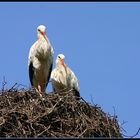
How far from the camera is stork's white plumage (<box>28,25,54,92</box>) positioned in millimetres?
11781

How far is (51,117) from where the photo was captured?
33.4 ft

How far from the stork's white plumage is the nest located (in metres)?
1.24

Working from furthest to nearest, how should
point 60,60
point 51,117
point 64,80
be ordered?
point 60,60
point 64,80
point 51,117

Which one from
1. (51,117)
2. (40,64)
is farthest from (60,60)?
(51,117)

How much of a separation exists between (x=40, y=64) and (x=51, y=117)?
5.57ft

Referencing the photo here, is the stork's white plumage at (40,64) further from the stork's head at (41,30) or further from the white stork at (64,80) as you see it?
the stork's head at (41,30)

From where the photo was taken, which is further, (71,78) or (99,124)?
(71,78)

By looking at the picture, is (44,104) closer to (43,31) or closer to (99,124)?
(99,124)

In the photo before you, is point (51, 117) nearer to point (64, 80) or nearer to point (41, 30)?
point (64, 80)

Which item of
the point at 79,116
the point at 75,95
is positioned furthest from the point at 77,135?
the point at 75,95

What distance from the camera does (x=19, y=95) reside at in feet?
34.1

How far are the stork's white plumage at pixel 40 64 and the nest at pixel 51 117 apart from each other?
1.24m

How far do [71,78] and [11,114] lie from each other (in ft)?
5.97

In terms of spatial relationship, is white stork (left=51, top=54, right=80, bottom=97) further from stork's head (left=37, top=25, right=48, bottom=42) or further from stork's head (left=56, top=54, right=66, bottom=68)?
stork's head (left=37, top=25, right=48, bottom=42)
